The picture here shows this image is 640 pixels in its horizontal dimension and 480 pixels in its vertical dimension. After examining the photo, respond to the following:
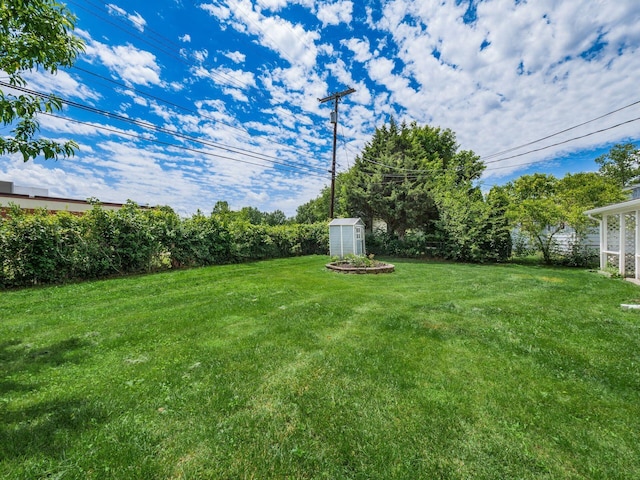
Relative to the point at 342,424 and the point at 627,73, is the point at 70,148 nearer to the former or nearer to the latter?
the point at 342,424

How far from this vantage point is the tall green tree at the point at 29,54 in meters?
2.28

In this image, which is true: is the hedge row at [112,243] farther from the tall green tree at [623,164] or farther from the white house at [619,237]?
the tall green tree at [623,164]

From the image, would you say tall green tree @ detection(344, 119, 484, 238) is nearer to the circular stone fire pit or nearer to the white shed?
the white shed

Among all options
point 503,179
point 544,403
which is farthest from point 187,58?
point 503,179

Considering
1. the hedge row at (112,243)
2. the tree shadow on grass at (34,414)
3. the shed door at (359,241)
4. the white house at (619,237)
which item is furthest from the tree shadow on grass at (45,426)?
the white house at (619,237)

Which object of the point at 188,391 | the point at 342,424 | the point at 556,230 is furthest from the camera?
the point at 556,230

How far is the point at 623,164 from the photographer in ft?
97.8

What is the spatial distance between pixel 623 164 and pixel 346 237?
3709 centimetres

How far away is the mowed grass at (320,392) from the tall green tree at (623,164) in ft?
123

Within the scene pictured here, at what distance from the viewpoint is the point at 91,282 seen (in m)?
7.66

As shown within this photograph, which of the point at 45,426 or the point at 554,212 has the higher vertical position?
the point at 554,212

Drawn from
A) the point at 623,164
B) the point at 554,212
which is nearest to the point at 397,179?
the point at 554,212

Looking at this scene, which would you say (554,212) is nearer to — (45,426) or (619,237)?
(619,237)

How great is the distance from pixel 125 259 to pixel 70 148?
7672 millimetres
